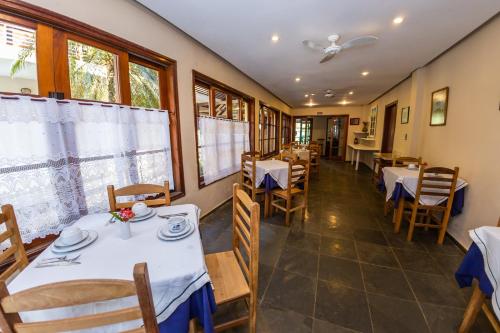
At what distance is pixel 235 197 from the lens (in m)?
1.44

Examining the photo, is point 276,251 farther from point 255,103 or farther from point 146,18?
point 255,103

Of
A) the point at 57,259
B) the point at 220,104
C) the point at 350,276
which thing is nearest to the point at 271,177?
the point at 350,276

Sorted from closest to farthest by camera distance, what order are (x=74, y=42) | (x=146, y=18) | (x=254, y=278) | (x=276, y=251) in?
1. (x=254, y=278)
2. (x=74, y=42)
3. (x=146, y=18)
4. (x=276, y=251)

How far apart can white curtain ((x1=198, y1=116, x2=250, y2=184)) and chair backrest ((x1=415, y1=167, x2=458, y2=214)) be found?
8.62 ft

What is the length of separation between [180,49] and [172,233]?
220 cm

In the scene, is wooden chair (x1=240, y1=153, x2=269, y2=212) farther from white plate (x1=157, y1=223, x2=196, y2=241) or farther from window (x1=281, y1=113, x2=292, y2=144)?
window (x1=281, y1=113, x2=292, y2=144)

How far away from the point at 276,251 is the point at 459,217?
7.21 ft

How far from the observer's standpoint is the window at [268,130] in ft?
18.2

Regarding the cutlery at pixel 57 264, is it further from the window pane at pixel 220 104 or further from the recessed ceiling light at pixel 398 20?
the recessed ceiling light at pixel 398 20

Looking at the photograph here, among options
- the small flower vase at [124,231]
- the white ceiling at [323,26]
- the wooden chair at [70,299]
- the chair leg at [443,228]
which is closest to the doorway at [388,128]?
the white ceiling at [323,26]

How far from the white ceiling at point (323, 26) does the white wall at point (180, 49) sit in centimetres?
14

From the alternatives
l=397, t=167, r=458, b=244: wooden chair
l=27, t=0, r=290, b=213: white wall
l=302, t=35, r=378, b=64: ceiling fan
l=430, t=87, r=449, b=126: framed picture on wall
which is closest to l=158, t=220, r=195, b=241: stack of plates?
l=27, t=0, r=290, b=213: white wall

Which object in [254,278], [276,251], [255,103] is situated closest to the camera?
[254,278]

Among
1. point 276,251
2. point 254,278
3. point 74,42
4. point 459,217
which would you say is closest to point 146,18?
point 74,42
